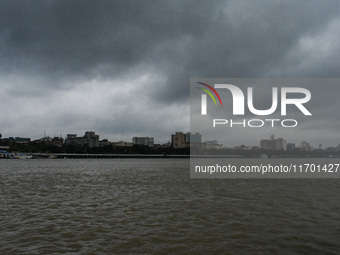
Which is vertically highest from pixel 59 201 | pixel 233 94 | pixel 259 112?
pixel 233 94

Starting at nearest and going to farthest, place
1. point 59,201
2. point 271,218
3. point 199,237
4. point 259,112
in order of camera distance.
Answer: point 199,237, point 271,218, point 59,201, point 259,112

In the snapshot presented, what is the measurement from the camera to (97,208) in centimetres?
1780

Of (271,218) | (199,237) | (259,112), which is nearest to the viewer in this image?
(199,237)

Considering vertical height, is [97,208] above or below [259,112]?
below

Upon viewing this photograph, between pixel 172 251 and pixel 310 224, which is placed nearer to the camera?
pixel 172 251

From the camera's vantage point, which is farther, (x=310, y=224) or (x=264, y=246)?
(x=310, y=224)

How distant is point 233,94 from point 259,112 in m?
4.31

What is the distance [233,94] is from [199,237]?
91.7 ft

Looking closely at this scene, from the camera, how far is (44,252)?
9586mm

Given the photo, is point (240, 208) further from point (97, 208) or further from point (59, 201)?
point (59, 201)

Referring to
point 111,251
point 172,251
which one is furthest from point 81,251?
point 172,251

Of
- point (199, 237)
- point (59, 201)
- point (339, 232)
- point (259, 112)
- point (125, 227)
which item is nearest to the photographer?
point (199, 237)

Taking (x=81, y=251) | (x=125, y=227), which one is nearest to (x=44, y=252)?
(x=81, y=251)

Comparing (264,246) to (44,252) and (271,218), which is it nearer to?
(271,218)
